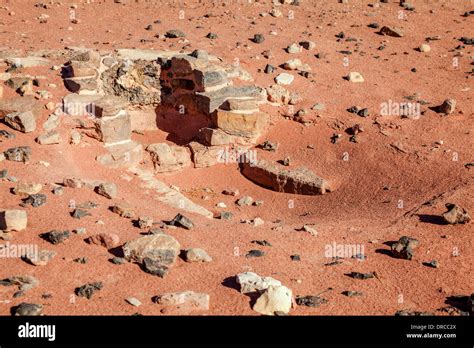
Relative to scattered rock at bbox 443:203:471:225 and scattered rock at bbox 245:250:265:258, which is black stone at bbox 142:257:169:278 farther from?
scattered rock at bbox 443:203:471:225

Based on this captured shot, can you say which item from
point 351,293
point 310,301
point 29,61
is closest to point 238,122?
point 29,61

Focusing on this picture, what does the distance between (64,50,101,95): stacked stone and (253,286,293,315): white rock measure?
6390 millimetres

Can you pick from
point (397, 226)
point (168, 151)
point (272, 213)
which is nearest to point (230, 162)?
point (168, 151)

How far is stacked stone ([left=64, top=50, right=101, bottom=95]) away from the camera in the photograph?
10767 millimetres

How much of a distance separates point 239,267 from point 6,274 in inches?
102

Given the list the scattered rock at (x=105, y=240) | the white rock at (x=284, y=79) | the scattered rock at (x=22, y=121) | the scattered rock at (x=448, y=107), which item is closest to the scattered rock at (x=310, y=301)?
the scattered rock at (x=105, y=240)

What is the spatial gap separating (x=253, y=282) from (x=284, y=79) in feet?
22.1

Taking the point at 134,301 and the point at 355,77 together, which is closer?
the point at 134,301

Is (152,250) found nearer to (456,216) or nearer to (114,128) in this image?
(456,216)

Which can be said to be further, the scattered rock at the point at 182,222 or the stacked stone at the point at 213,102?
the stacked stone at the point at 213,102

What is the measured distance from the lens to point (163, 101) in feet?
38.6

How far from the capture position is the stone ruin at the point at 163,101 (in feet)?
33.9

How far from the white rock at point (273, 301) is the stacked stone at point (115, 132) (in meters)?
4.81

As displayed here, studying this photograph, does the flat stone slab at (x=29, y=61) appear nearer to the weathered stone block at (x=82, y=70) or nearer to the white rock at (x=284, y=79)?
the weathered stone block at (x=82, y=70)
